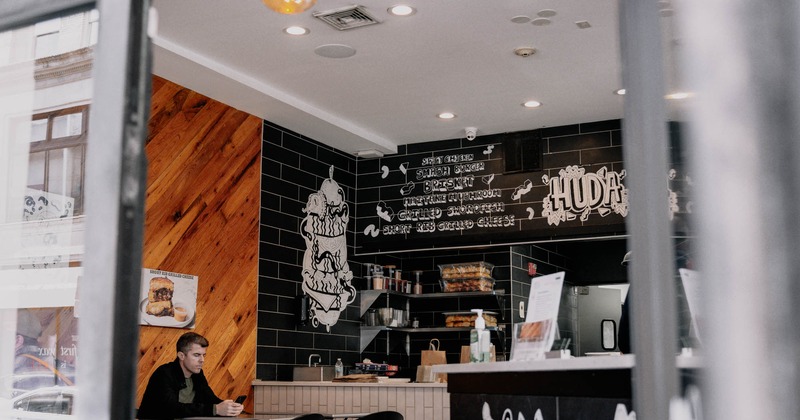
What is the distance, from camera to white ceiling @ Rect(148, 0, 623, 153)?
17.3 feet

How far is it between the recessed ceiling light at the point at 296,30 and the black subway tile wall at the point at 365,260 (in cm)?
191

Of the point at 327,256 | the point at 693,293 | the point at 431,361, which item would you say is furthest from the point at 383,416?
the point at 693,293

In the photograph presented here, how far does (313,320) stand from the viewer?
762 cm

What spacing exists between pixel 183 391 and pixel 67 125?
4.84 m

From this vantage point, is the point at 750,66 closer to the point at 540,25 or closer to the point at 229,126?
the point at 540,25

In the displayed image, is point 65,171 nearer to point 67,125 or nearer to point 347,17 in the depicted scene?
point 67,125

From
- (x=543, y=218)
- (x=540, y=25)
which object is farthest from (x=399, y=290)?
(x=540, y=25)

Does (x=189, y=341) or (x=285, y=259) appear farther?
(x=285, y=259)

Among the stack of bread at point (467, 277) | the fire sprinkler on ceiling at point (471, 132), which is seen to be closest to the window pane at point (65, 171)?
the fire sprinkler on ceiling at point (471, 132)

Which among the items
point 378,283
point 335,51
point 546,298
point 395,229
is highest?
point 335,51

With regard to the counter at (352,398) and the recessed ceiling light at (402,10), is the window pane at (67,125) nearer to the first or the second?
the recessed ceiling light at (402,10)

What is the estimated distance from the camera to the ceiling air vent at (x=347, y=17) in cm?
522

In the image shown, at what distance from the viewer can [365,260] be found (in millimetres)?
8508

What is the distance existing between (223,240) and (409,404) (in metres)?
2.09
